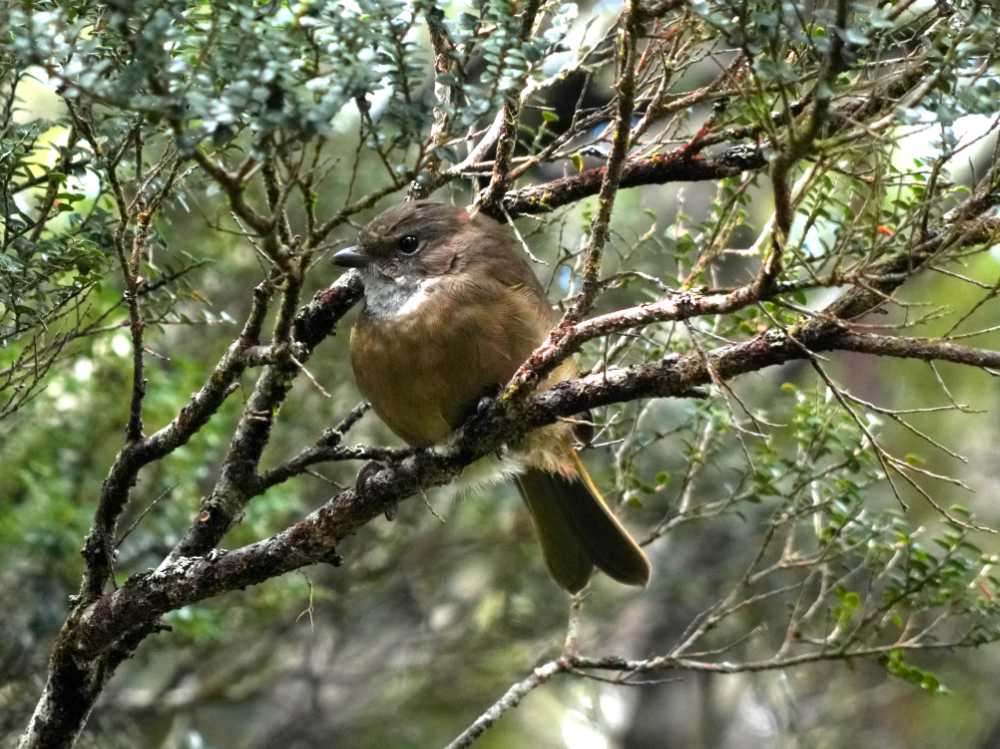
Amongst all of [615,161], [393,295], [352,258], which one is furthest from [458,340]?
[615,161]

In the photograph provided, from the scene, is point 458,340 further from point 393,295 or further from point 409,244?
point 409,244

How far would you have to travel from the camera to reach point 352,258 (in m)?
4.18

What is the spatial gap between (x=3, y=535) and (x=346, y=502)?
2214 mm

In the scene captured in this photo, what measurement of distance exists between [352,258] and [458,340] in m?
0.51

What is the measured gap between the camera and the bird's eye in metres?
4.27

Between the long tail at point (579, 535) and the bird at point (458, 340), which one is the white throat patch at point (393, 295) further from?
the long tail at point (579, 535)

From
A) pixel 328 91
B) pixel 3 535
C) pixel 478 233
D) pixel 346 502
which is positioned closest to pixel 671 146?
pixel 478 233

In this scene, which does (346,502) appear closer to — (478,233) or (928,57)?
(478,233)

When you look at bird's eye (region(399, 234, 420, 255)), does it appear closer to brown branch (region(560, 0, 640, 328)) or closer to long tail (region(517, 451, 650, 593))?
long tail (region(517, 451, 650, 593))

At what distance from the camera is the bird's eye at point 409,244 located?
4.27 metres

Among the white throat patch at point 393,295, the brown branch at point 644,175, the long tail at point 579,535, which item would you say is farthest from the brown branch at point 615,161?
the long tail at point 579,535

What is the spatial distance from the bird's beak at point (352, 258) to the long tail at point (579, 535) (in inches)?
38.0

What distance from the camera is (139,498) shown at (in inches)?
232

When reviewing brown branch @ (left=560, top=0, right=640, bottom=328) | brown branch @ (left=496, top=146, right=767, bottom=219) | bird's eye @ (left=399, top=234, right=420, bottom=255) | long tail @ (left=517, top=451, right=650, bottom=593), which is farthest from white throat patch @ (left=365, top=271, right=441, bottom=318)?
brown branch @ (left=560, top=0, right=640, bottom=328)
